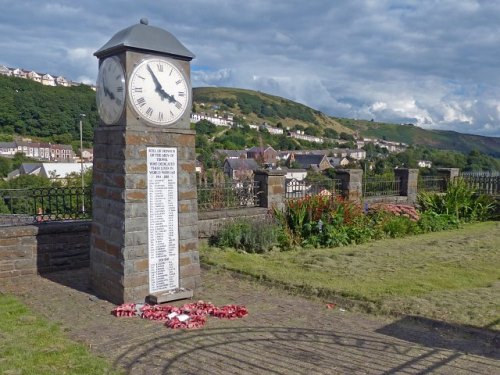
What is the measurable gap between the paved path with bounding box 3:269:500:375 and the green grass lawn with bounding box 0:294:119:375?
165mm

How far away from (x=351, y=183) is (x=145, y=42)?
9071 mm

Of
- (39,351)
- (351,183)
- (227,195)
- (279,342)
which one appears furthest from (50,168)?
(279,342)

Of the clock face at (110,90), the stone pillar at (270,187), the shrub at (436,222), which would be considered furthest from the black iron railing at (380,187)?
the clock face at (110,90)

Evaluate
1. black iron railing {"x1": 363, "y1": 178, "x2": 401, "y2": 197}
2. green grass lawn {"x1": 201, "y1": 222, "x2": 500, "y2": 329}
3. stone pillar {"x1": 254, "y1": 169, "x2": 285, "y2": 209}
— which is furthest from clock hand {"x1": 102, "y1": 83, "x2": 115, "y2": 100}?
black iron railing {"x1": 363, "y1": 178, "x2": 401, "y2": 197}

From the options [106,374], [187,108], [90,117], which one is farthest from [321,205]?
[90,117]

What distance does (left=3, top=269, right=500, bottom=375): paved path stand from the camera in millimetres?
4145

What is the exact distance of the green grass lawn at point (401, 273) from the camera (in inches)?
233

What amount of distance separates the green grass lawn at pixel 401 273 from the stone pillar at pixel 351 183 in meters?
2.57

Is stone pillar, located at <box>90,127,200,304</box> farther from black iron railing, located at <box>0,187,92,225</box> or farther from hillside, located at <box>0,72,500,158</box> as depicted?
hillside, located at <box>0,72,500,158</box>

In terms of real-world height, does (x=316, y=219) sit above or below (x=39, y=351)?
above

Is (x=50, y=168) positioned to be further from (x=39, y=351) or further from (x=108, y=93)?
(x=39, y=351)

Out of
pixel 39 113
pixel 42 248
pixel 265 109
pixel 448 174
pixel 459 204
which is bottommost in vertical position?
pixel 42 248

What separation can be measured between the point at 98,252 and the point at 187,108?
7.28 ft

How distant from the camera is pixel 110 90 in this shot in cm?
605
